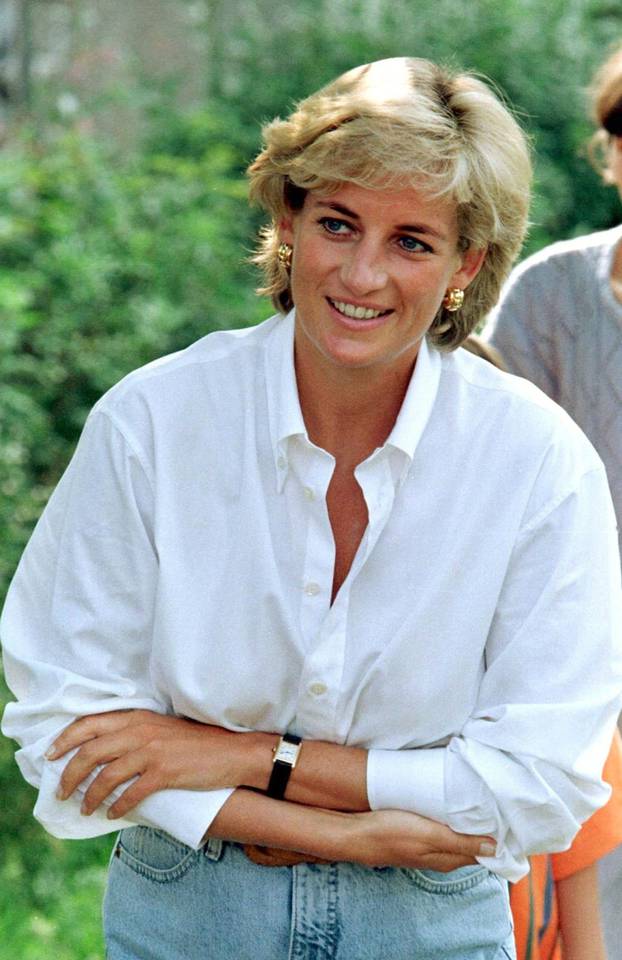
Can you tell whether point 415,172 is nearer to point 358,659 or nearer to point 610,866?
point 358,659

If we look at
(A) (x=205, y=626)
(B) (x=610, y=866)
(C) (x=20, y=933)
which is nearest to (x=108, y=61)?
(C) (x=20, y=933)

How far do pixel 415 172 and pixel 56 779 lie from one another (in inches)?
39.0

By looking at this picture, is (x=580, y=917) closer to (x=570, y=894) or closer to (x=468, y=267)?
(x=570, y=894)

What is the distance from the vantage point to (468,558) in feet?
7.90

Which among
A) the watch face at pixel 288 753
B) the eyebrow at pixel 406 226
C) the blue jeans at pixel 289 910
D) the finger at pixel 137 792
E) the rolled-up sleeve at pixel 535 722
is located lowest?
the blue jeans at pixel 289 910

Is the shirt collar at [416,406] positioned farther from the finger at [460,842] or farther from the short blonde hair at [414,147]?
the finger at [460,842]

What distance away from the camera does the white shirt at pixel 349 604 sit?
2387 millimetres

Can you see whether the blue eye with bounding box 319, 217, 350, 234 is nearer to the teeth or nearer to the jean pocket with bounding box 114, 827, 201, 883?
the teeth

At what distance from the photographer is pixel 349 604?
94.9 inches

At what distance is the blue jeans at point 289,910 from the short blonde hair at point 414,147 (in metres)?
0.94

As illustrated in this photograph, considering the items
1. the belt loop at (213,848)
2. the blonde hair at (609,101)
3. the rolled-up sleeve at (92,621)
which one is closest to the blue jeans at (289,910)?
the belt loop at (213,848)

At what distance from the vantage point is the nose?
236 cm

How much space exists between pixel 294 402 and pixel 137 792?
0.60m

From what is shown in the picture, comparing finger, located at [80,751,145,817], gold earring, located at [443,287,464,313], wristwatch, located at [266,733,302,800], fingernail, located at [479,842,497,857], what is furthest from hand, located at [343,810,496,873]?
gold earring, located at [443,287,464,313]
